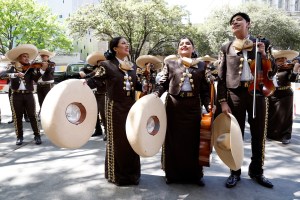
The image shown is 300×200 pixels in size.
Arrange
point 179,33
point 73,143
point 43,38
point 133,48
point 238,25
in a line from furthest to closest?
point 43,38
point 133,48
point 179,33
point 238,25
point 73,143

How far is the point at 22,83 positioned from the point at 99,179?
2832 mm

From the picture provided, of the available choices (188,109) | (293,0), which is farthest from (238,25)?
(293,0)

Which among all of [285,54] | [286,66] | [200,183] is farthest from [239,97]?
[286,66]

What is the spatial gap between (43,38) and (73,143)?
29.8 meters

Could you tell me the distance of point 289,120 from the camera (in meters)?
6.30

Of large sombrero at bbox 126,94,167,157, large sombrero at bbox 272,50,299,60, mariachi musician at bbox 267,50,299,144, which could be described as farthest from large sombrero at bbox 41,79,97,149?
mariachi musician at bbox 267,50,299,144

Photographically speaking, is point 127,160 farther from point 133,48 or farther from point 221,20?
point 221,20

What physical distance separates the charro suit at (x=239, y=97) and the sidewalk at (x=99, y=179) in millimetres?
493

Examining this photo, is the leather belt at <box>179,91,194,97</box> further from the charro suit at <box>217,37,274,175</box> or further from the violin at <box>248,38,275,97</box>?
the violin at <box>248,38,275,97</box>

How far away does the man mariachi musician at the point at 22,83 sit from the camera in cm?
592

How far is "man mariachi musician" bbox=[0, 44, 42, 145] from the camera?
5.92 m

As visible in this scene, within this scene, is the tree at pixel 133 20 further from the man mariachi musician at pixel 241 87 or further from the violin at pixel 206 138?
the violin at pixel 206 138

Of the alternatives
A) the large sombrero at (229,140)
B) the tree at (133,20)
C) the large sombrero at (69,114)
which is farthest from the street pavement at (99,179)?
the tree at (133,20)

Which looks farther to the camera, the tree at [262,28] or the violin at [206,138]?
the tree at [262,28]
